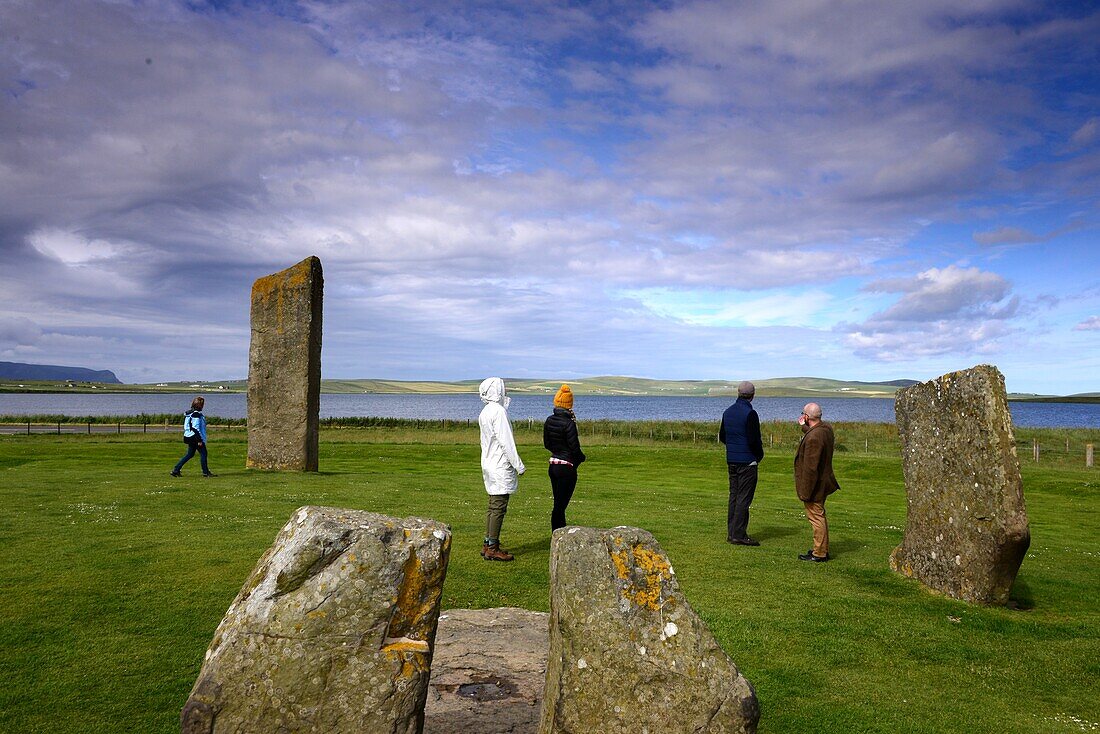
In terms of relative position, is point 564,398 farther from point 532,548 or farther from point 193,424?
point 193,424

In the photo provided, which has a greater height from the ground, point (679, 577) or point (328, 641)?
point (328, 641)

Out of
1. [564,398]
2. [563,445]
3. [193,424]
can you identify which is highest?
[564,398]

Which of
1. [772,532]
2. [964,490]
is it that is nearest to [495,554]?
[772,532]

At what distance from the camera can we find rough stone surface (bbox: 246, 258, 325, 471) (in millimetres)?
20844

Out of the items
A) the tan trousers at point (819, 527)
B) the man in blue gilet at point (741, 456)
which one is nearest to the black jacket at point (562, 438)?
the man in blue gilet at point (741, 456)

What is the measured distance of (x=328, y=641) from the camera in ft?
13.8

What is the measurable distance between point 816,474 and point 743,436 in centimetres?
135

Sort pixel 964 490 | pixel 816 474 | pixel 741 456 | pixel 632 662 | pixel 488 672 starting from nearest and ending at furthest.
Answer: pixel 632 662, pixel 488 672, pixel 964 490, pixel 816 474, pixel 741 456

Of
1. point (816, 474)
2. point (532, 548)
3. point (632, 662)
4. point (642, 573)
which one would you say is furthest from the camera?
point (532, 548)

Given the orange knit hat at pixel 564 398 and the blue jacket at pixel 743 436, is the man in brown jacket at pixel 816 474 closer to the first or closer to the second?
the blue jacket at pixel 743 436

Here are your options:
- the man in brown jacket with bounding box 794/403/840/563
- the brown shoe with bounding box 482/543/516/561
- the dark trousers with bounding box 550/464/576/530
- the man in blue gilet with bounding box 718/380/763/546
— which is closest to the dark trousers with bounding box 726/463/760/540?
the man in blue gilet with bounding box 718/380/763/546

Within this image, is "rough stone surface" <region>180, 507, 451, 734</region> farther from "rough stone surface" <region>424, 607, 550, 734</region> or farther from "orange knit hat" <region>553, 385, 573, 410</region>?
"orange knit hat" <region>553, 385, 573, 410</region>

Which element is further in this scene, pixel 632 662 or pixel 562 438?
pixel 562 438

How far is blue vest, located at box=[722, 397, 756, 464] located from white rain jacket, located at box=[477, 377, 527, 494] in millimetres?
3861
